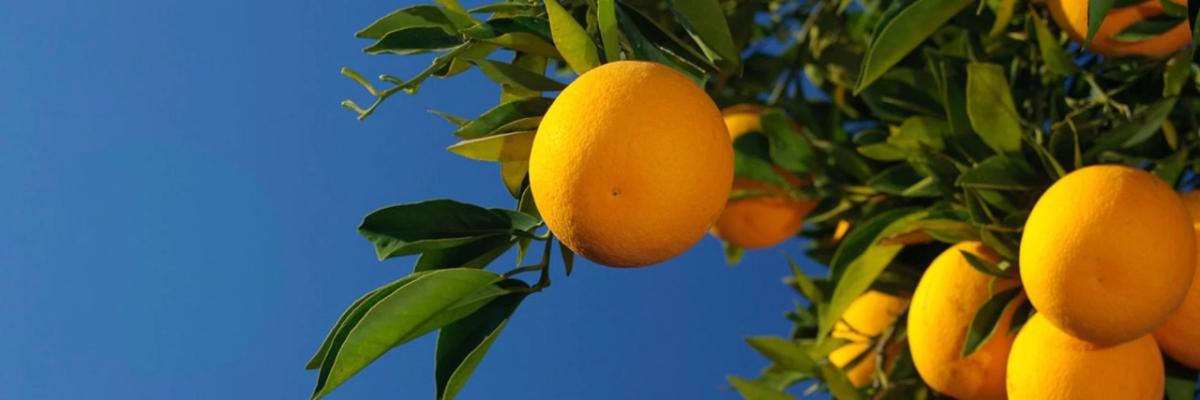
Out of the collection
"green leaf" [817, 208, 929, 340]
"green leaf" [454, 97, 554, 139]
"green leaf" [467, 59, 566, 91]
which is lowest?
"green leaf" [817, 208, 929, 340]

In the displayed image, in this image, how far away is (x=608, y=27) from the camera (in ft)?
2.99

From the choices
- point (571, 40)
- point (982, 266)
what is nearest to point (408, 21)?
point (571, 40)

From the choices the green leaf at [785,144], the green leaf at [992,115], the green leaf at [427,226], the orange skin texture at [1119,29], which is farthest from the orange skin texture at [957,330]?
Result: the green leaf at [427,226]

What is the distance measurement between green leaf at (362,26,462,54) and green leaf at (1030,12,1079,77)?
66 centimetres

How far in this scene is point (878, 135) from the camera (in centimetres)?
162

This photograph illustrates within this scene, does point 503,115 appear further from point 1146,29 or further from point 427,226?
point 1146,29

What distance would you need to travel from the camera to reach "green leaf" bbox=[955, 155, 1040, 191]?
49.3 inches

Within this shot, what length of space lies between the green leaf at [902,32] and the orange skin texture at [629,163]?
0.75 ft

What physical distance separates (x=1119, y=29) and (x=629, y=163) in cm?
64

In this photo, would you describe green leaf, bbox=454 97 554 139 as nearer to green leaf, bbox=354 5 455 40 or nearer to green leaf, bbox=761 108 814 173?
green leaf, bbox=354 5 455 40

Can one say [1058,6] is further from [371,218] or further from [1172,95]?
[371,218]

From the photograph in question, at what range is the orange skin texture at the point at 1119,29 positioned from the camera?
3.99ft

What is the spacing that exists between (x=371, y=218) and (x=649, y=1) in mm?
275

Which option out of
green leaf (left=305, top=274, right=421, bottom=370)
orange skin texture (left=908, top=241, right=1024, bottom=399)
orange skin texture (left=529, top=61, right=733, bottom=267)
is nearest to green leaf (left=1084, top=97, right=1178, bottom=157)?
orange skin texture (left=908, top=241, right=1024, bottom=399)
